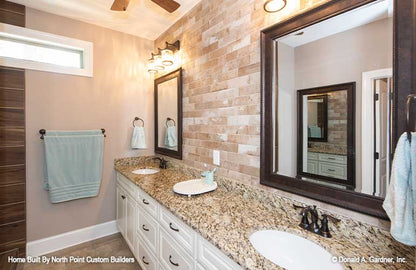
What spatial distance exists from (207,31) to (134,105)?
143cm

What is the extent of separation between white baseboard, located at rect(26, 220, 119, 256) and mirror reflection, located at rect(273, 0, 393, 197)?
2.33 metres

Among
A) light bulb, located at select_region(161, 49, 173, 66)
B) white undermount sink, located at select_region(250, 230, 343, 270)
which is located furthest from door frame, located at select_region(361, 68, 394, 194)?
light bulb, located at select_region(161, 49, 173, 66)

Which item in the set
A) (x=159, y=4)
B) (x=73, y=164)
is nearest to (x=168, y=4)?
(x=159, y=4)

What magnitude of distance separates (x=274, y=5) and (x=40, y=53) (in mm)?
2398

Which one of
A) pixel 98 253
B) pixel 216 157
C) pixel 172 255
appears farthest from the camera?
pixel 98 253

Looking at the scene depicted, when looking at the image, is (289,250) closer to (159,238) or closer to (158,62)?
(159,238)

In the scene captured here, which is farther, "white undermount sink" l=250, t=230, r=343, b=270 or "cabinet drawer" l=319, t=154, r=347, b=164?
"cabinet drawer" l=319, t=154, r=347, b=164

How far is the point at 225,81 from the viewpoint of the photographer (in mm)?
1688

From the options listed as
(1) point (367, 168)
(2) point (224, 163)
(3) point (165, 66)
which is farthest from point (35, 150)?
(1) point (367, 168)

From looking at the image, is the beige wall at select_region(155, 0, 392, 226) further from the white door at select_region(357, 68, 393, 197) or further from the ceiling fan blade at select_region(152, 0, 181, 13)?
the ceiling fan blade at select_region(152, 0, 181, 13)

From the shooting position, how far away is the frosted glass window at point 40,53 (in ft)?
6.57

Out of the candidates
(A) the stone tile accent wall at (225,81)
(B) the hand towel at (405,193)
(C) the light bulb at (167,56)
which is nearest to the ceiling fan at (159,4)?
(A) the stone tile accent wall at (225,81)

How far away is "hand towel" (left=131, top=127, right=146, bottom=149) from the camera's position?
2.61m

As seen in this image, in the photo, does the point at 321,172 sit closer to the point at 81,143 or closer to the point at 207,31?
the point at 207,31
